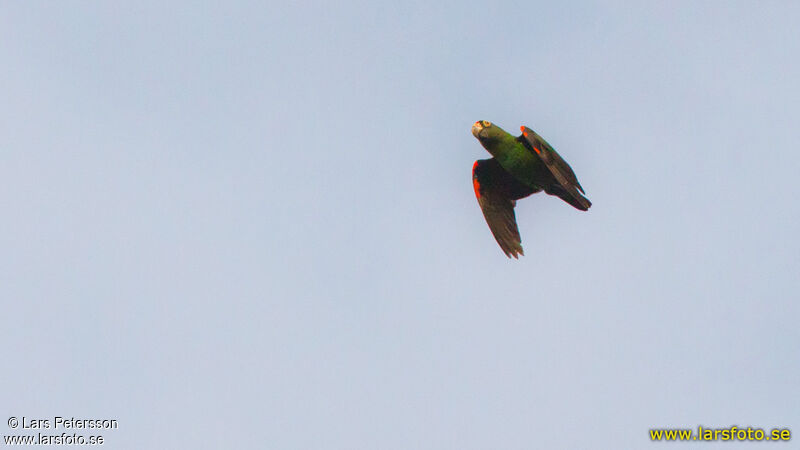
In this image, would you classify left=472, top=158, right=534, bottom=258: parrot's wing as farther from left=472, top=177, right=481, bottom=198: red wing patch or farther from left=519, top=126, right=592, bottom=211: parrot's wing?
left=519, top=126, right=592, bottom=211: parrot's wing

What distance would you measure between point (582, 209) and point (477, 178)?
342cm

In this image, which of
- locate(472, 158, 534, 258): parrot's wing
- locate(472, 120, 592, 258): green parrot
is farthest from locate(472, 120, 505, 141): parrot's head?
locate(472, 158, 534, 258): parrot's wing

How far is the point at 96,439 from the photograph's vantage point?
24234 millimetres

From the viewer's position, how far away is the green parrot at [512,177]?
2247 centimetres

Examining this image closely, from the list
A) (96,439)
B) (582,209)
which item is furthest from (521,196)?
(96,439)

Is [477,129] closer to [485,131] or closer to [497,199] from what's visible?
[485,131]

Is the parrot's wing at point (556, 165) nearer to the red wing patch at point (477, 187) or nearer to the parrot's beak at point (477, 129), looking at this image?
the parrot's beak at point (477, 129)

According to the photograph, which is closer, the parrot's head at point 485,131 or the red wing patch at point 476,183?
the parrot's head at point 485,131

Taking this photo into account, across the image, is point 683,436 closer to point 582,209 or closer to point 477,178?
point 582,209

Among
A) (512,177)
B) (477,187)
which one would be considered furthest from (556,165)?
(477,187)

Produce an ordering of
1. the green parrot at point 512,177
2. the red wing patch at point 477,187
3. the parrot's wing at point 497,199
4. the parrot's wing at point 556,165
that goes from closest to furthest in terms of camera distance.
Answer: the parrot's wing at point 556,165, the green parrot at point 512,177, the parrot's wing at point 497,199, the red wing patch at point 477,187

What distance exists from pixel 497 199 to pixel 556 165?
11.2ft

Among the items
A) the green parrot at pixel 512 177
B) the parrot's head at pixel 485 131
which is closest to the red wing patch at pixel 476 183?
the green parrot at pixel 512 177

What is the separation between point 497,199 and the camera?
2559 centimetres
